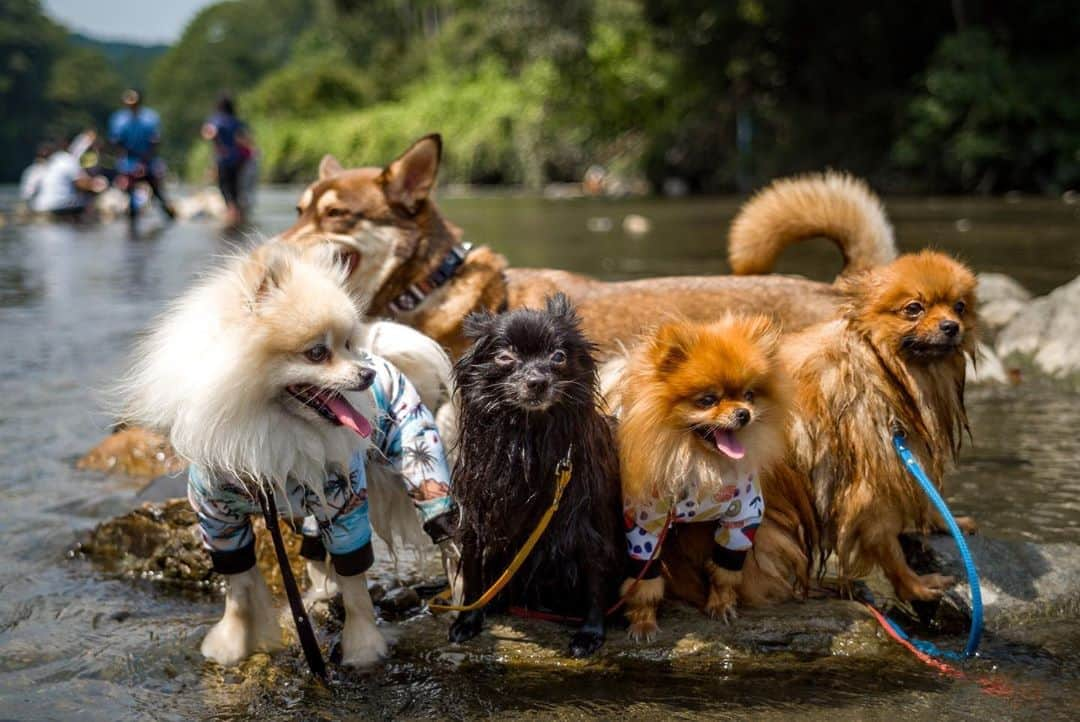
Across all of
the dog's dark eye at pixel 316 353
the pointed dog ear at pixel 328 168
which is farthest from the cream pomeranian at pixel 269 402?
the pointed dog ear at pixel 328 168

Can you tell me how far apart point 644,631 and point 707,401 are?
0.88 metres

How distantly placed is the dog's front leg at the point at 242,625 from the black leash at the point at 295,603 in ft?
0.82

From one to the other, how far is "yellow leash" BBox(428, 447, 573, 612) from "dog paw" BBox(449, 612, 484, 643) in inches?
1.3

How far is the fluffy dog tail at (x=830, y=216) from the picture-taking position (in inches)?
207

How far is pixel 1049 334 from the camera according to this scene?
8.70 m

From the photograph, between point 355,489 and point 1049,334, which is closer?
point 355,489

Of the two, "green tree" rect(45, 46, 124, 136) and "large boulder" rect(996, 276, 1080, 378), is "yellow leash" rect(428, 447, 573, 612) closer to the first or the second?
"large boulder" rect(996, 276, 1080, 378)

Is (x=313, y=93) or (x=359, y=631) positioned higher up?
(x=313, y=93)

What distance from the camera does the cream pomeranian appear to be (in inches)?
134

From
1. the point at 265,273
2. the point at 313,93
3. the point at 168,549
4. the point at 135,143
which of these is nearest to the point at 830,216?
the point at 265,273

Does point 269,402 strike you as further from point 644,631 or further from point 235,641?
point 644,631

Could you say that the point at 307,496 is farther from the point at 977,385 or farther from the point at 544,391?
the point at 977,385

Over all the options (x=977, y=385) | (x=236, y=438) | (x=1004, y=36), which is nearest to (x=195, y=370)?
(x=236, y=438)

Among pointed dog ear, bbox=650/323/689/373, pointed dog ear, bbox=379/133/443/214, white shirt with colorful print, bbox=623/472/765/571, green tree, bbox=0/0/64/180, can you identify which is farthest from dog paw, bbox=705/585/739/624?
green tree, bbox=0/0/64/180
